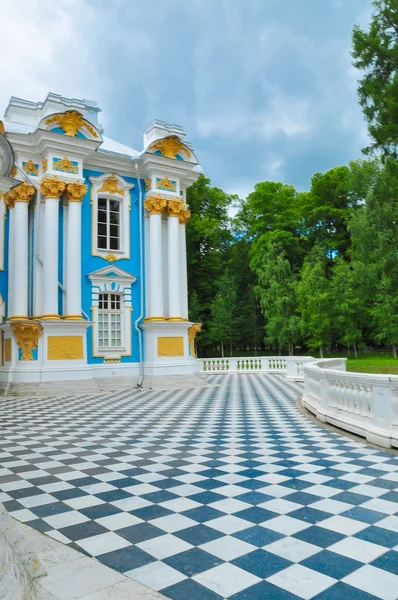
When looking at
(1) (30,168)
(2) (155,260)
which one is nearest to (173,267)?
(2) (155,260)

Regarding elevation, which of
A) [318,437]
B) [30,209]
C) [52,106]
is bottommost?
[318,437]

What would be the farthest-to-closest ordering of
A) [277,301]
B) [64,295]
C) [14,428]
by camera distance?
[277,301] < [64,295] < [14,428]

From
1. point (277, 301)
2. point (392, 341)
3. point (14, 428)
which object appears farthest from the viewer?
point (277, 301)

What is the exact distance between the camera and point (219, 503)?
12.2 feet

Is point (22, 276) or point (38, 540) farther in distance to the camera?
point (22, 276)

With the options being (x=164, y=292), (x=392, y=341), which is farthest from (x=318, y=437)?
(x=392, y=341)

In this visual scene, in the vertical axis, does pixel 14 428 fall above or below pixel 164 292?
below

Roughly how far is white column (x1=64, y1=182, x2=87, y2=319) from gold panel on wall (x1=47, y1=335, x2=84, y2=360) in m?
0.73

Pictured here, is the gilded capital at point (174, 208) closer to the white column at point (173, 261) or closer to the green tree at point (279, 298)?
the white column at point (173, 261)

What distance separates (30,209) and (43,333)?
4.41 metres

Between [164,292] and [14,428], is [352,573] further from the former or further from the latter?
[164,292]

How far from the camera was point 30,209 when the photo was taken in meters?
15.3

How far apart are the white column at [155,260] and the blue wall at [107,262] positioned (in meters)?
0.54

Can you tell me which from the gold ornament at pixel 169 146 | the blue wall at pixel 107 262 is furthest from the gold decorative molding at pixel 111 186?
the gold ornament at pixel 169 146
